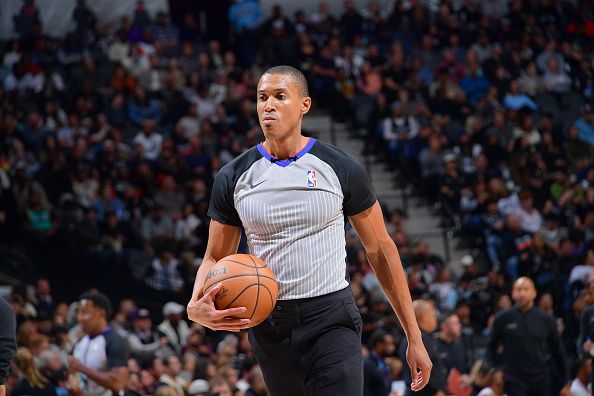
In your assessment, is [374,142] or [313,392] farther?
[374,142]

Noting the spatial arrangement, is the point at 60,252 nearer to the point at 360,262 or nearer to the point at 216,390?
the point at 360,262

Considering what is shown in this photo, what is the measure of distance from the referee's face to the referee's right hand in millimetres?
771

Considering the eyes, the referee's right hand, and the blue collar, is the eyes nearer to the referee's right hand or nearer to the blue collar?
the blue collar

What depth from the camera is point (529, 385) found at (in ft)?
36.3

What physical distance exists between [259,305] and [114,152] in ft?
46.3

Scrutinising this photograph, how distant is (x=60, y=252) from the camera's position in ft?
53.7

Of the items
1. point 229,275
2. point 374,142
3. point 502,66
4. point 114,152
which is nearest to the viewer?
point 229,275

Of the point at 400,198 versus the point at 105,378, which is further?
the point at 400,198

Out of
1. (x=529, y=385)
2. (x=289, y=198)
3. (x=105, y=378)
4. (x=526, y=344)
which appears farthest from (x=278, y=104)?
(x=529, y=385)

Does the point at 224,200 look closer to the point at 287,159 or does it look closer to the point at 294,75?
the point at 287,159

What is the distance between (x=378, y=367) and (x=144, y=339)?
3996 mm

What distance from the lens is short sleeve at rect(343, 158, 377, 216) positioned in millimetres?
5012

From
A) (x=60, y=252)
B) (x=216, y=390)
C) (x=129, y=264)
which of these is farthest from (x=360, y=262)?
(x=216, y=390)

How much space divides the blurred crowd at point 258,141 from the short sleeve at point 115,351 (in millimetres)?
2210
